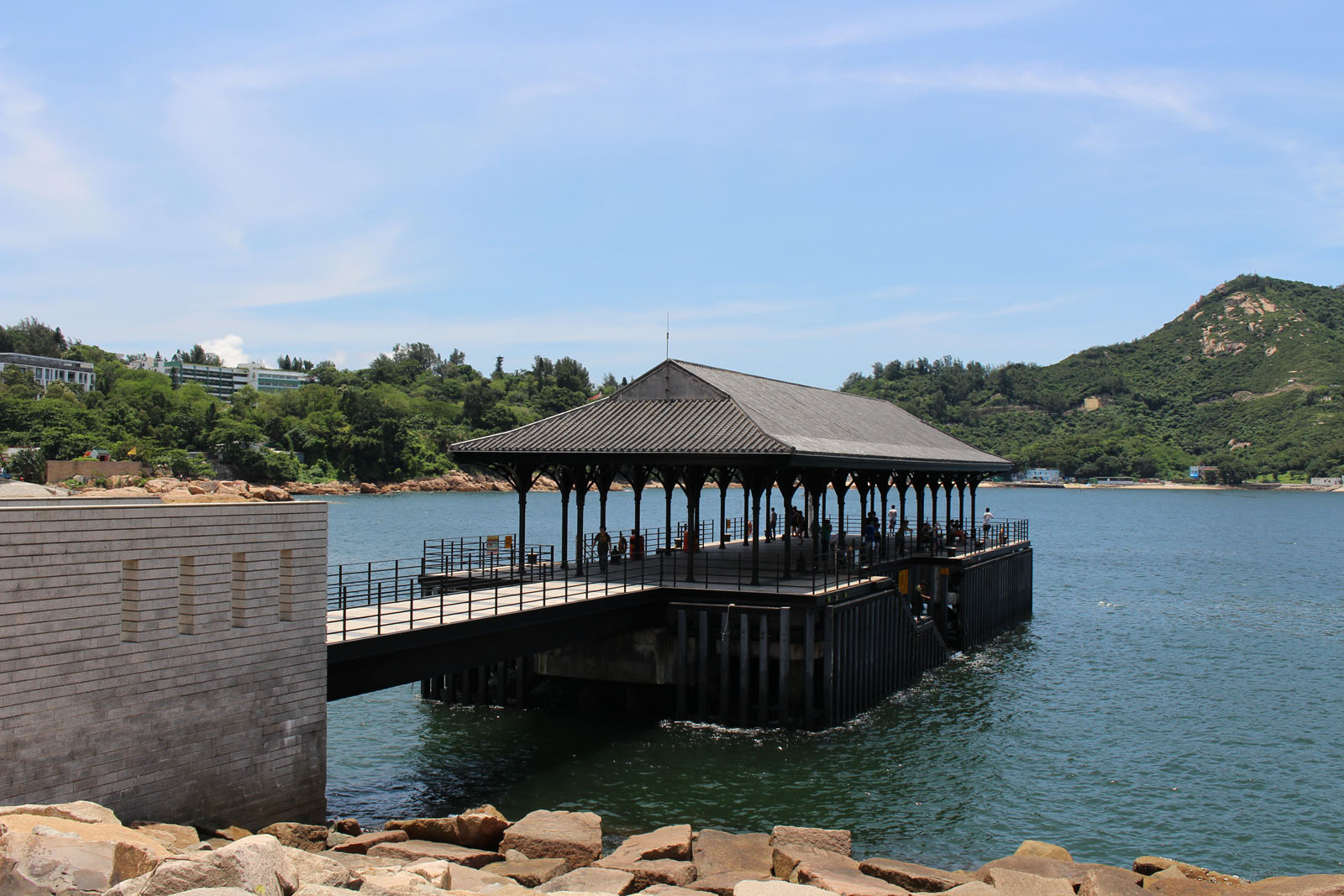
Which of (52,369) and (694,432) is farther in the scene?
(52,369)

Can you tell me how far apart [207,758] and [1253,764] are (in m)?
24.5

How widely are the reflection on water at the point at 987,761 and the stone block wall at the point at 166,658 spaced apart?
5049 millimetres

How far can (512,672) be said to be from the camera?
96.0 ft

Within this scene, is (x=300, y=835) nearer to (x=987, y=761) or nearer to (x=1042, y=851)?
(x=1042, y=851)

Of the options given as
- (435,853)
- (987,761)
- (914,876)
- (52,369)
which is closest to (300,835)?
(435,853)

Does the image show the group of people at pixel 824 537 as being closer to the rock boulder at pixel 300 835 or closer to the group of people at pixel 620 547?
the group of people at pixel 620 547

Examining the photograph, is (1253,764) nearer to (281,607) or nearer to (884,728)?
(884,728)

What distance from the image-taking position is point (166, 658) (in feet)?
50.0

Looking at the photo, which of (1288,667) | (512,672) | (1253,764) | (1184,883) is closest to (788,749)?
(512,672)

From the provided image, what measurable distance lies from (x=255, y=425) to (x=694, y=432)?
131 meters

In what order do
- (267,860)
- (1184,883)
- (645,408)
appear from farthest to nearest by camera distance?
(645,408) → (1184,883) → (267,860)

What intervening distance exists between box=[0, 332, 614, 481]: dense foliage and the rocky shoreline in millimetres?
106640

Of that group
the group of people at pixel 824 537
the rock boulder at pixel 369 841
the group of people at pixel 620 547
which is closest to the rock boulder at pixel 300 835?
the rock boulder at pixel 369 841

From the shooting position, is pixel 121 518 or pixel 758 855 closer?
pixel 121 518
